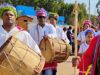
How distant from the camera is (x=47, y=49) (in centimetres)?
803

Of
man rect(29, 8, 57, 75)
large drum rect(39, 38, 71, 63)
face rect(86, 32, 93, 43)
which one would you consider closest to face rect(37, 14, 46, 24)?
man rect(29, 8, 57, 75)

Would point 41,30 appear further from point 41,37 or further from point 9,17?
point 9,17

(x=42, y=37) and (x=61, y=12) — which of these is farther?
(x=61, y=12)

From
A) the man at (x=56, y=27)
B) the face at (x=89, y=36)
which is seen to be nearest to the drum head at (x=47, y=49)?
the face at (x=89, y=36)

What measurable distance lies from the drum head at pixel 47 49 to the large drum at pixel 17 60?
2.63 m

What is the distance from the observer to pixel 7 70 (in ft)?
15.8

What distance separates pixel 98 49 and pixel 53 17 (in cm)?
468

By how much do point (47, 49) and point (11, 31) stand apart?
231 centimetres

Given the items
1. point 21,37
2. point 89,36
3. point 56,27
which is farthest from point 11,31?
point 56,27

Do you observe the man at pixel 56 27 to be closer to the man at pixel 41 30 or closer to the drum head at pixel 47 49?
the man at pixel 41 30

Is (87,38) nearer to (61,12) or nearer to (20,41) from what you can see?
(20,41)

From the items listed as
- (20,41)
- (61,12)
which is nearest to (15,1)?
(61,12)

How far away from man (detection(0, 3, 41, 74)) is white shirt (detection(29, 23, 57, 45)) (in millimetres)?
2092

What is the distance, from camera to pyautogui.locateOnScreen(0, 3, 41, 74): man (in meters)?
5.69
